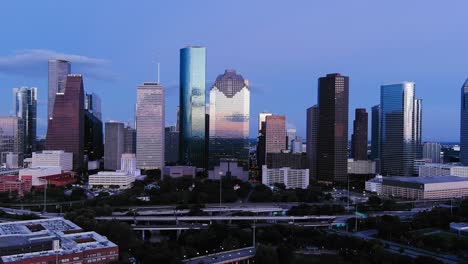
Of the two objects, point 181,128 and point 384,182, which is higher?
point 181,128

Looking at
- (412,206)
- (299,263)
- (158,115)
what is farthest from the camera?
(158,115)

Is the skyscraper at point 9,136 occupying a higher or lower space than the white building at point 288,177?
higher

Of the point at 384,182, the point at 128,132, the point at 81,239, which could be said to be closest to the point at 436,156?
the point at 384,182

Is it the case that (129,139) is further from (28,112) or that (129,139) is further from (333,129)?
(333,129)

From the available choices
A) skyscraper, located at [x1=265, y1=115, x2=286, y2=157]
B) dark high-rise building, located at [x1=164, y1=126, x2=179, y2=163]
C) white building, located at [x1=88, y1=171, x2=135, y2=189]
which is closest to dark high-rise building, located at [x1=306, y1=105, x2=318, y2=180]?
skyscraper, located at [x1=265, y1=115, x2=286, y2=157]

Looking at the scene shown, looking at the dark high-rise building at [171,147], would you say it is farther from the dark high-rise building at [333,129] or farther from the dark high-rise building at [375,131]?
the dark high-rise building at [375,131]

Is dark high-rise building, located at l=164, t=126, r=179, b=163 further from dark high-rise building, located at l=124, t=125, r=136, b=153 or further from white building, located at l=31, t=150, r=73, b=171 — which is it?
white building, located at l=31, t=150, r=73, b=171

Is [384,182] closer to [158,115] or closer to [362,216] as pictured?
[362,216]

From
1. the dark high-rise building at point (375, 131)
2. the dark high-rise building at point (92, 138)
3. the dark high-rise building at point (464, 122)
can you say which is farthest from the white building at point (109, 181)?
the dark high-rise building at point (464, 122)
